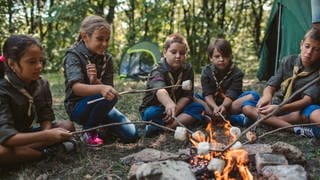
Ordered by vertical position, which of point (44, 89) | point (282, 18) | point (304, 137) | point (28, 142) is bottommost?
point (304, 137)

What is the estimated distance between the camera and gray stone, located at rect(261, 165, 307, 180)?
2066 mm

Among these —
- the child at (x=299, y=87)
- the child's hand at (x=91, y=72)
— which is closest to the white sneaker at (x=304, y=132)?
the child at (x=299, y=87)

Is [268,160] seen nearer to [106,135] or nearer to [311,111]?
[311,111]

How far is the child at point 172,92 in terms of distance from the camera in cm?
337

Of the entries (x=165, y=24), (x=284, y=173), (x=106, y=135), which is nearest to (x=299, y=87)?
(x=284, y=173)

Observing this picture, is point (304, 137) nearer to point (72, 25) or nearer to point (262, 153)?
point (262, 153)

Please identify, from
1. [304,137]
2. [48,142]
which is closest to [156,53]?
[304,137]

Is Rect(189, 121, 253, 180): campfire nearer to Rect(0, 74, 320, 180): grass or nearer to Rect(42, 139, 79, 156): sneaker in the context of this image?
Rect(0, 74, 320, 180): grass

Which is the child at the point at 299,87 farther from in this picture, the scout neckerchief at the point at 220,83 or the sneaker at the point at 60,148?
the sneaker at the point at 60,148

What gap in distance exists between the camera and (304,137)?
3207 mm

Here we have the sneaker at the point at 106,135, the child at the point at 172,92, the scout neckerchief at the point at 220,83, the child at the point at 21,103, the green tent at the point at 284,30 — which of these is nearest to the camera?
the child at the point at 21,103

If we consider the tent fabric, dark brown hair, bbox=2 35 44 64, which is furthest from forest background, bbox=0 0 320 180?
dark brown hair, bbox=2 35 44 64

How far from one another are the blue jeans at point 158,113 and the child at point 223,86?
14 centimetres

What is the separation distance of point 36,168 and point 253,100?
1960 mm
